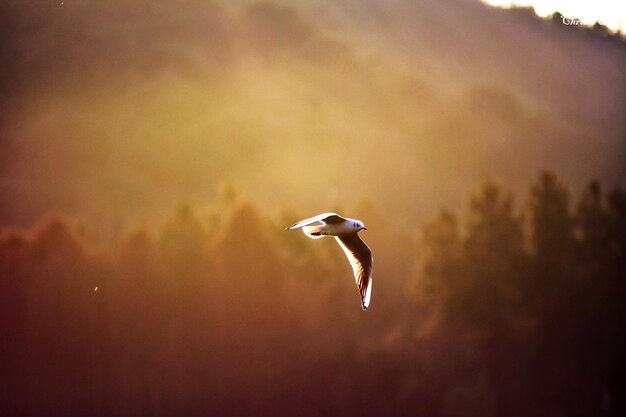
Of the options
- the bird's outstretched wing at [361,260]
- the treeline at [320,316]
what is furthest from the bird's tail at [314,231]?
the treeline at [320,316]

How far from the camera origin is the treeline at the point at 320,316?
209 inches

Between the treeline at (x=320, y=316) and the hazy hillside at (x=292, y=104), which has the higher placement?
the hazy hillside at (x=292, y=104)

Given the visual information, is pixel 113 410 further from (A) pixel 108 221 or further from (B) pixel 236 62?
(B) pixel 236 62

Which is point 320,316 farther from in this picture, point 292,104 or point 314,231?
point 314,231

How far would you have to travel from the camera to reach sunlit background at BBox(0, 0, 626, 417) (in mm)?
5328

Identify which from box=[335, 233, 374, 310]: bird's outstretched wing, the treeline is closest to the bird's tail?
box=[335, 233, 374, 310]: bird's outstretched wing

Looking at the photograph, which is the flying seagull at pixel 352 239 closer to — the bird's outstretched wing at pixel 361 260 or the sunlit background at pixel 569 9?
the bird's outstretched wing at pixel 361 260

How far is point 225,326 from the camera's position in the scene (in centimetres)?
561

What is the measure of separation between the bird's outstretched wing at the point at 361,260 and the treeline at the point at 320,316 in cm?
261

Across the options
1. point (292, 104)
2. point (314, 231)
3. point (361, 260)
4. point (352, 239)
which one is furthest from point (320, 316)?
→ point (314, 231)

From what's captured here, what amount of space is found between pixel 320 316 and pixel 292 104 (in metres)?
1.69

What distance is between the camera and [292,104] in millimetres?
5867

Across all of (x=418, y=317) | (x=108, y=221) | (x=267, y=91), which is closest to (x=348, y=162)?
(x=267, y=91)

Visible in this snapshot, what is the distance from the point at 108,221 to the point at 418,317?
2509 mm
